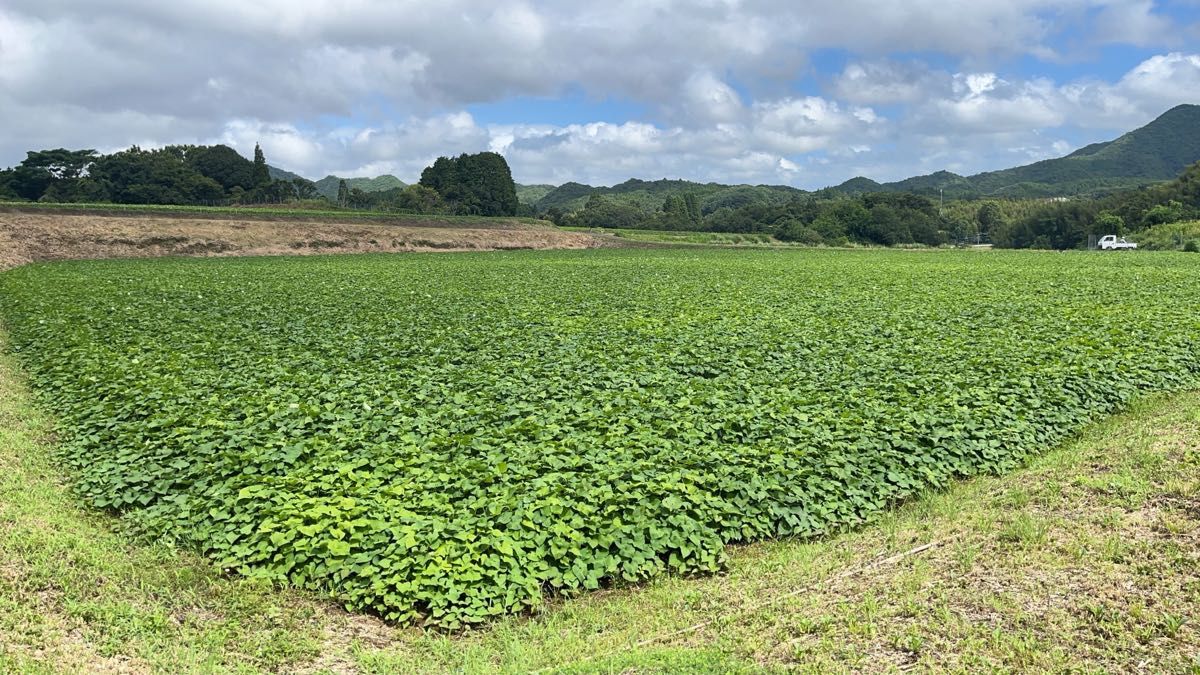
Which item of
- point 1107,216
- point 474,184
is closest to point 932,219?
point 1107,216

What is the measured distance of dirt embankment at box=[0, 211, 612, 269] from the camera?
153 ft

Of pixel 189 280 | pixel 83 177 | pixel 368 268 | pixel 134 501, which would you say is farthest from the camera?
pixel 83 177

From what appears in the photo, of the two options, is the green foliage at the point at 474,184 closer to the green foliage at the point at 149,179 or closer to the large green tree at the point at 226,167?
the large green tree at the point at 226,167

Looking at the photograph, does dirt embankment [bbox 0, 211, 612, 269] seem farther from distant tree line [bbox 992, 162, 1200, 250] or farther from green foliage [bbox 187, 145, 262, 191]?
distant tree line [bbox 992, 162, 1200, 250]

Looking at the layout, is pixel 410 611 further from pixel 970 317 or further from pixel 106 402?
pixel 970 317

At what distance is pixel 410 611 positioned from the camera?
5.77 metres

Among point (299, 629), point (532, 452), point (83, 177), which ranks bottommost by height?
point (299, 629)

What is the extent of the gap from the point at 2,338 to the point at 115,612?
1636 cm

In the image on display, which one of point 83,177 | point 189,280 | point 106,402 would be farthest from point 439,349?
point 83,177

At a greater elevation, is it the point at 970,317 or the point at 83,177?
the point at 83,177

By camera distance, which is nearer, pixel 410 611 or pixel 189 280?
pixel 410 611

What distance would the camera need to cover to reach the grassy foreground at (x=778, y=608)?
4867mm

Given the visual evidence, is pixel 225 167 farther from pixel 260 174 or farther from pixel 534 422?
pixel 534 422

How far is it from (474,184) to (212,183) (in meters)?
37.0
